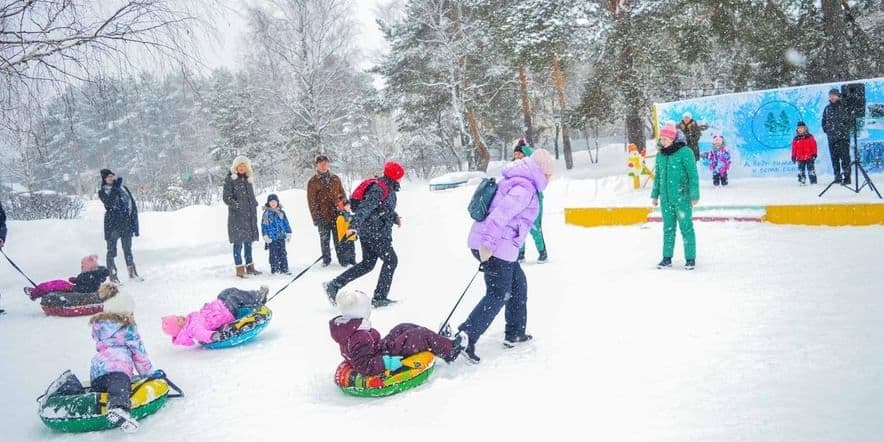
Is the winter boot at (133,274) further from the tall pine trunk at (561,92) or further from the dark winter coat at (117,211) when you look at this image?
the tall pine trunk at (561,92)

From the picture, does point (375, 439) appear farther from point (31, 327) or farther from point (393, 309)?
point (31, 327)

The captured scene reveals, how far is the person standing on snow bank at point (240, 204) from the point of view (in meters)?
8.97

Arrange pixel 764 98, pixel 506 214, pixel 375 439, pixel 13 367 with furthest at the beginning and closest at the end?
pixel 764 98
pixel 13 367
pixel 506 214
pixel 375 439

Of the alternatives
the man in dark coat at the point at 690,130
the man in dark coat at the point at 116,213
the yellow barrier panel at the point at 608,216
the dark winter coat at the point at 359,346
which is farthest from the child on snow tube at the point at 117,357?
the man in dark coat at the point at 690,130

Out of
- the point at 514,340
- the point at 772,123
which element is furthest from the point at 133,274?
the point at 772,123

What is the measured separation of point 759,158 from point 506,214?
39.0ft

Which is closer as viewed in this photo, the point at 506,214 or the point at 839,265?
the point at 506,214

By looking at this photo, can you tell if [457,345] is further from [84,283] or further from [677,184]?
[84,283]

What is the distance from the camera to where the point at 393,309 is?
6379mm

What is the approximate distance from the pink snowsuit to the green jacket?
201 inches

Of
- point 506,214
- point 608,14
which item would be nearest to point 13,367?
point 506,214

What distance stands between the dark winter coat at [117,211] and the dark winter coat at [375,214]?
15.5 feet

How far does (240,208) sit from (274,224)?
578mm

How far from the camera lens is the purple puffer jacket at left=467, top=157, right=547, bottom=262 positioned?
171 inches
